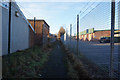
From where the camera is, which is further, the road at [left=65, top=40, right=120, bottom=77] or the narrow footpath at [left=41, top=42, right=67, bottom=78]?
the narrow footpath at [left=41, top=42, right=67, bottom=78]

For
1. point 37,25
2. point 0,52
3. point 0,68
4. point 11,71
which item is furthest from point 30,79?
point 37,25

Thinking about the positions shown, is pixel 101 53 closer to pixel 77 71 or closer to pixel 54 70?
pixel 77 71

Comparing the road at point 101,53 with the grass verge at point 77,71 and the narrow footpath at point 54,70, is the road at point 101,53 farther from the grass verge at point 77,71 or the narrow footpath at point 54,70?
the narrow footpath at point 54,70

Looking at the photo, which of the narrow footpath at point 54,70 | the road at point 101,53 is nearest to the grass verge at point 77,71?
the narrow footpath at point 54,70

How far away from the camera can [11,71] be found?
438cm

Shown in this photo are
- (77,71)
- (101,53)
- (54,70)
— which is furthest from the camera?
(54,70)

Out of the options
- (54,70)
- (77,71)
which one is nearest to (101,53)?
(77,71)

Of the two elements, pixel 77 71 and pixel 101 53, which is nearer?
pixel 77 71

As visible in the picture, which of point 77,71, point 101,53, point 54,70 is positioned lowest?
point 54,70

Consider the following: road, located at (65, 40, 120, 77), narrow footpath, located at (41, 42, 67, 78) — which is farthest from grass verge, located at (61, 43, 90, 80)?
road, located at (65, 40, 120, 77)

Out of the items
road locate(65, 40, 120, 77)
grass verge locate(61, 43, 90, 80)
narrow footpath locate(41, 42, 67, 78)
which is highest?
road locate(65, 40, 120, 77)

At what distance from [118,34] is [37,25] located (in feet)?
54.6

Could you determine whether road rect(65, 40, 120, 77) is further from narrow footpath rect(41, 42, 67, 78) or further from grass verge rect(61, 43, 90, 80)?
narrow footpath rect(41, 42, 67, 78)

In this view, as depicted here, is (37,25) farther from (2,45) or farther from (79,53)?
(79,53)
